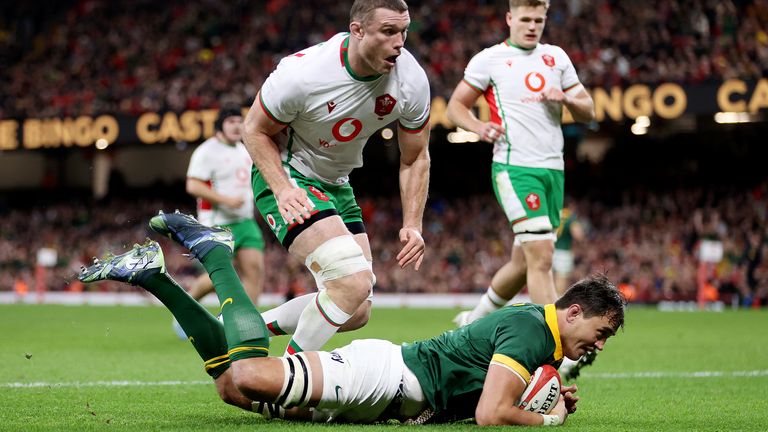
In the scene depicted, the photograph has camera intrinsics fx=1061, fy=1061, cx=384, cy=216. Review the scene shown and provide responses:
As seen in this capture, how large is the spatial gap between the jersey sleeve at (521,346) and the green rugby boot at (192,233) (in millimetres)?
1426

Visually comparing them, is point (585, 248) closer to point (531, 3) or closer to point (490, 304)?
point (490, 304)

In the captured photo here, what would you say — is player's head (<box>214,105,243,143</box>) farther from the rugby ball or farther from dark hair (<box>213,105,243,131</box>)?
the rugby ball

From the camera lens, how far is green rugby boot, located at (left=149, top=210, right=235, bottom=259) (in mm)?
5180

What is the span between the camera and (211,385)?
6859 millimetres

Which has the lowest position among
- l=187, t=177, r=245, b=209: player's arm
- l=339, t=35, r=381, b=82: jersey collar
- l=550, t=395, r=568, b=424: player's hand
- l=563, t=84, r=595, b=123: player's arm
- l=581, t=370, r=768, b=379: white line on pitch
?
l=581, t=370, r=768, b=379: white line on pitch

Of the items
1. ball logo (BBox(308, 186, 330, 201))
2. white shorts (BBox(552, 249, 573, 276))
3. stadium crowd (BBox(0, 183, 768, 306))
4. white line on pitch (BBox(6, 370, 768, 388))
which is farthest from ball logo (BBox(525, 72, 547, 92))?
stadium crowd (BBox(0, 183, 768, 306))

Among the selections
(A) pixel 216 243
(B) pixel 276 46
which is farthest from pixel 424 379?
(B) pixel 276 46

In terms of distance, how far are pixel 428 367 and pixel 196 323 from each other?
3.87 ft

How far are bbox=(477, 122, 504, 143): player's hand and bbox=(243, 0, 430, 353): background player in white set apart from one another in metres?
1.84

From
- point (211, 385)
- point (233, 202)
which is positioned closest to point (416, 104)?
point (211, 385)

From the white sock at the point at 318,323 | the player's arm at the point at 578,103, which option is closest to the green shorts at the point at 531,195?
the player's arm at the point at 578,103

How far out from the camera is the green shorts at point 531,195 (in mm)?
7645

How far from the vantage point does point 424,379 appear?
482 centimetres

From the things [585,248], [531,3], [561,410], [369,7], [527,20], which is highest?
[531,3]
